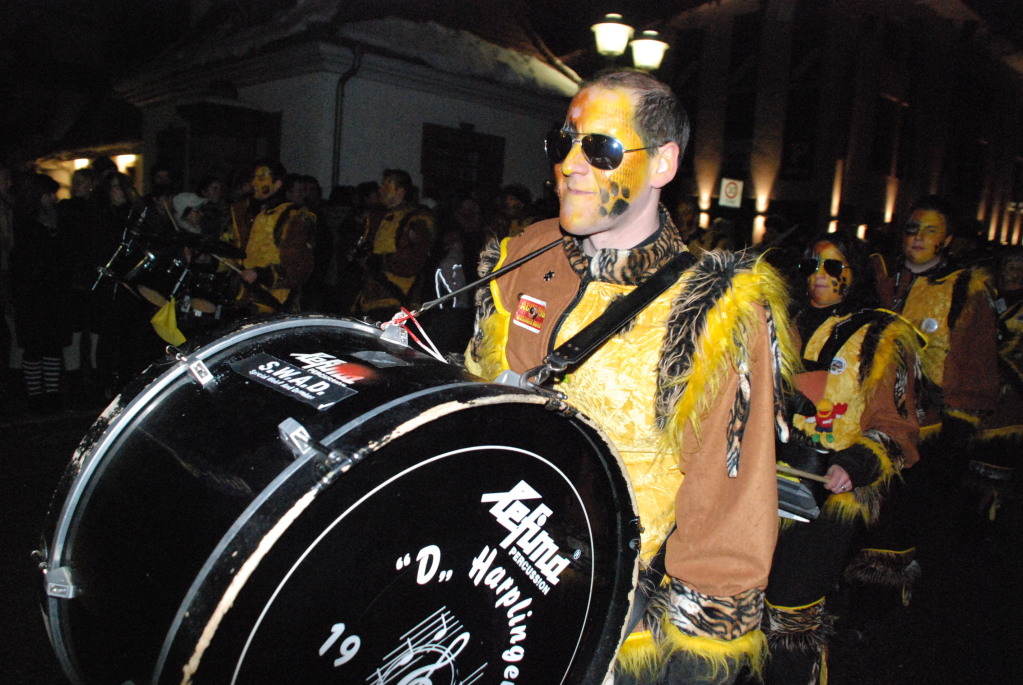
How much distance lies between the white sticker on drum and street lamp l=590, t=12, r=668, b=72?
7007 millimetres

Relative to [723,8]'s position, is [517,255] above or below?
below

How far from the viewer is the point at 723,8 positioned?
21.3m

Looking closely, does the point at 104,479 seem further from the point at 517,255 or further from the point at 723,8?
the point at 723,8

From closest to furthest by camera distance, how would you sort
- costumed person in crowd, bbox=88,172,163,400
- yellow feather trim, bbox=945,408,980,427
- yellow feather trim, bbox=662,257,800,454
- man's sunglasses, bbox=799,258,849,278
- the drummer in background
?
yellow feather trim, bbox=662,257,800,454
man's sunglasses, bbox=799,258,849,278
yellow feather trim, bbox=945,408,980,427
costumed person in crowd, bbox=88,172,163,400
the drummer in background

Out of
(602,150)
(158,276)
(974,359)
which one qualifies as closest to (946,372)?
(974,359)

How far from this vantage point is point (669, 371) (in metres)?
1.61

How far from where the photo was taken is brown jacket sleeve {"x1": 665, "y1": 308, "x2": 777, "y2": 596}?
1592 mm

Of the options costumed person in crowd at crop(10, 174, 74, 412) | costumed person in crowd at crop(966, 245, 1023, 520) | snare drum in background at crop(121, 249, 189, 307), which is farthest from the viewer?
costumed person in crowd at crop(10, 174, 74, 412)

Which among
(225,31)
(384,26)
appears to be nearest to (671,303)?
(384,26)

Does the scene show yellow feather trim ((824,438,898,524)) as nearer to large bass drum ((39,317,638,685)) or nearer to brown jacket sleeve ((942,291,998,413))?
large bass drum ((39,317,638,685))

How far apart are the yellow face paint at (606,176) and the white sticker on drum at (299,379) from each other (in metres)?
0.72

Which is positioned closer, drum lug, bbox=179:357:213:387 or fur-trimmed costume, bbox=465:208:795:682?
drum lug, bbox=179:357:213:387

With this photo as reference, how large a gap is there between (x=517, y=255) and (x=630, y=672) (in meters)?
1.11

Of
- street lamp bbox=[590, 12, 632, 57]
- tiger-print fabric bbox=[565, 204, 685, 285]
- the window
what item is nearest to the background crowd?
tiger-print fabric bbox=[565, 204, 685, 285]
